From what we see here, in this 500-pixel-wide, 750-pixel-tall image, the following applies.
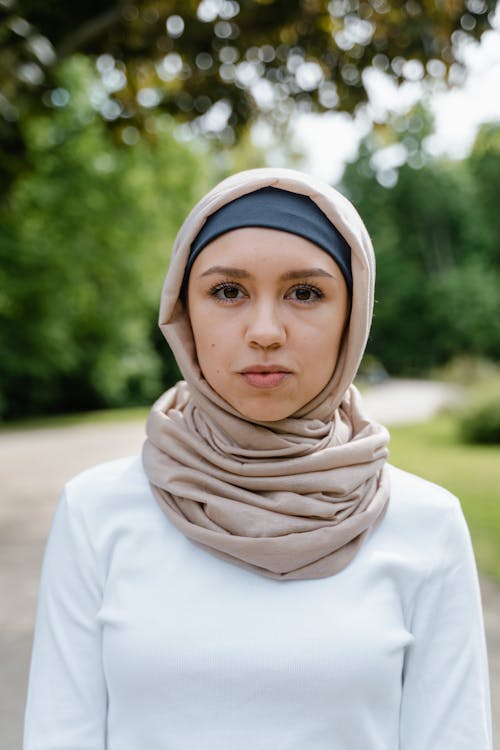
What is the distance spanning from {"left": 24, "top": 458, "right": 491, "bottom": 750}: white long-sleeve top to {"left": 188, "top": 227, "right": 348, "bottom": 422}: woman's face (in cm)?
34

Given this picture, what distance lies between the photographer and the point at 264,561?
1.51 meters

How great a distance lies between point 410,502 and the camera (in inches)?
64.2

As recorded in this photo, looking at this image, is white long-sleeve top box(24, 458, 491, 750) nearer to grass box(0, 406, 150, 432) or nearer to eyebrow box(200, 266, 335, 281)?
eyebrow box(200, 266, 335, 281)

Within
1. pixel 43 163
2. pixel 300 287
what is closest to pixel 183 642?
pixel 300 287

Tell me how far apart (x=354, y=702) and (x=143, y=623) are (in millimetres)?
426

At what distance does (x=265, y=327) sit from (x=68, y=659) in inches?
29.7

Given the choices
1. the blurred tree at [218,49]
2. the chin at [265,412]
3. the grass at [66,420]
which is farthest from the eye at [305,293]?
the grass at [66,420]

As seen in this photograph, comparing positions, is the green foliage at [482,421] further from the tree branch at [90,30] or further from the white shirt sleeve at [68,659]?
the white shirt sleeve at [68,659]

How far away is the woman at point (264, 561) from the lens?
1.47 meters

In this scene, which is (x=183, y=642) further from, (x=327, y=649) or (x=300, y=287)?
(x=300, y=287)

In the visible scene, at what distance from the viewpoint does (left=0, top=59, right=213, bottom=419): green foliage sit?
21.9 m

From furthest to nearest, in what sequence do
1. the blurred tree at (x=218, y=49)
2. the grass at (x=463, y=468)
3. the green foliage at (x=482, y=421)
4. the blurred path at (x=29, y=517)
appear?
the green foliage at (x=482, y=421), the grass at (x=463, y=468), the blurred tree at (x=218, y=49), the blurred path at (x=29, y=517)

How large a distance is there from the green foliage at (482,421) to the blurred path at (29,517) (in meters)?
3.80

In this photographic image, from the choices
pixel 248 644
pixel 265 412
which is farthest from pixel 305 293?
pixel 248 644
